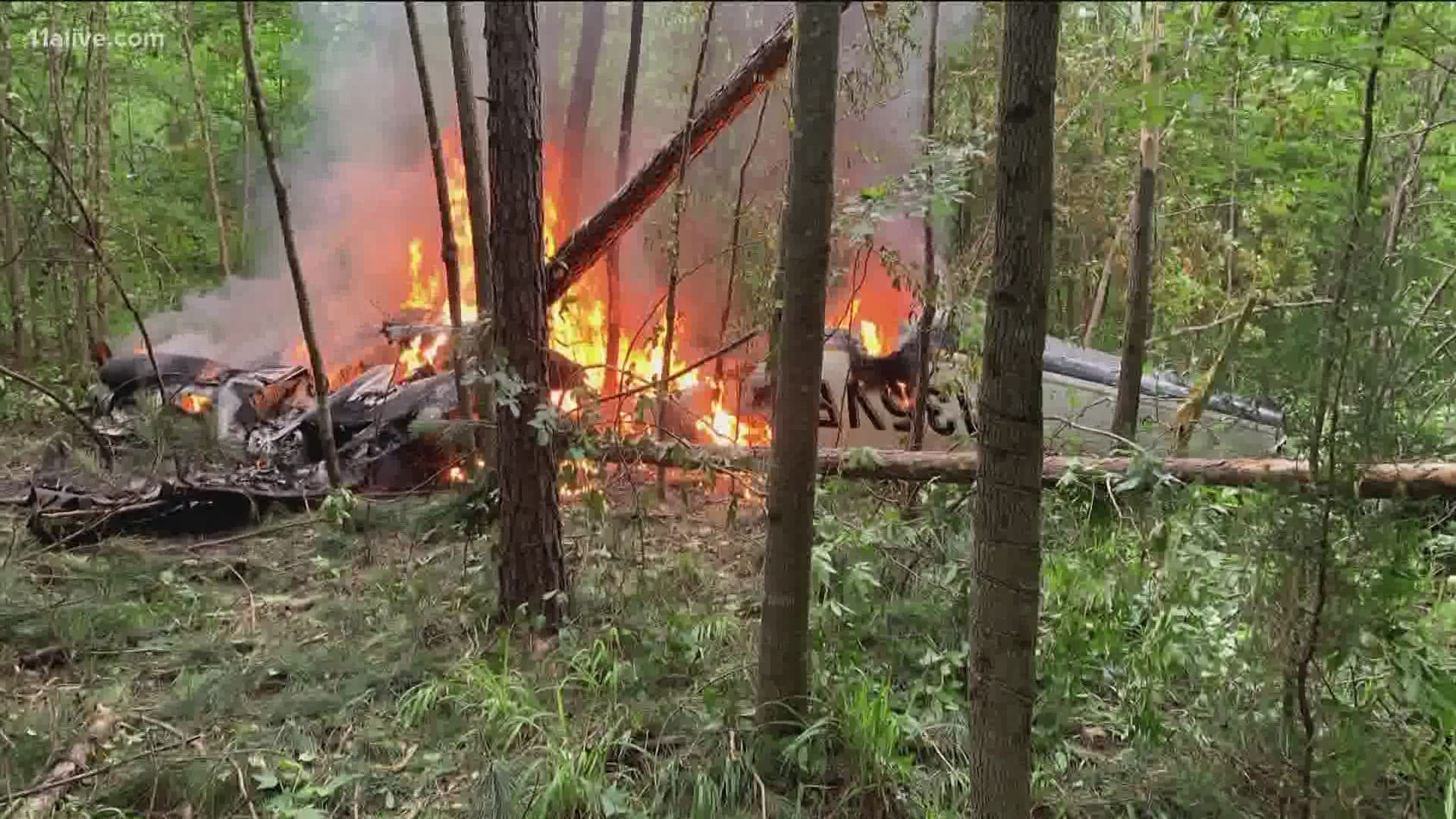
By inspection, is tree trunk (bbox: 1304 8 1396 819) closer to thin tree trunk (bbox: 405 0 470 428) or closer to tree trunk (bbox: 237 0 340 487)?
thin tree trunk (bbox: 405 0 470 428)

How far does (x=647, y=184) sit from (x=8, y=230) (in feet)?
25.7

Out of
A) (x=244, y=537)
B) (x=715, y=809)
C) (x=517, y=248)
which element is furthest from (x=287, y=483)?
(x=715, y=809)

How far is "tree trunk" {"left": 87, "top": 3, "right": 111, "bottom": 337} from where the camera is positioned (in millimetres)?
9227

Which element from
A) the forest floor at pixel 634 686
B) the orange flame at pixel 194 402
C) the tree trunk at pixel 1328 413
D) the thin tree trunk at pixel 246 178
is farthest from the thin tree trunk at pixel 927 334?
the thin tree trunk at pixel 246 178

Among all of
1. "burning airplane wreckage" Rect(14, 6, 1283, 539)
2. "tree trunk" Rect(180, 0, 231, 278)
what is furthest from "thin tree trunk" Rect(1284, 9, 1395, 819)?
"tree trunk" Rect(180, 0, 231, 278)

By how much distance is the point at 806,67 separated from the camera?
8.27 feet

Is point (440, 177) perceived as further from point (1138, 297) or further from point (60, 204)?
point (60, 204)

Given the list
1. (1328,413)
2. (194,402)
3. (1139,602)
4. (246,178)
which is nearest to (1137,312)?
(1139,602)

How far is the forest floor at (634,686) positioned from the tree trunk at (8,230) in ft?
16.0

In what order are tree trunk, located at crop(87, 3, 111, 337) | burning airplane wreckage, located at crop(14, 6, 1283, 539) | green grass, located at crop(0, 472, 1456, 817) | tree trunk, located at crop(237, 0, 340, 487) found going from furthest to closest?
tree trunk, located at crop(87, 3, 111, 337)
tree trunk, located at crop(237, 0, 340, 487)
burning airplane wreckage, located at crop(14, 6, 1283, 539)
green grass, located at crop(0, 472, 1456, 817)

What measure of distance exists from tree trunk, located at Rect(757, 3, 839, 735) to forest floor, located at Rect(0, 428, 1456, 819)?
0.22 meters

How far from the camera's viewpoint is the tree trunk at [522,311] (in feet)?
13.0

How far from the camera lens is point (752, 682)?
3473 mm

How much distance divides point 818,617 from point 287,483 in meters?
4.62
